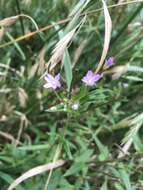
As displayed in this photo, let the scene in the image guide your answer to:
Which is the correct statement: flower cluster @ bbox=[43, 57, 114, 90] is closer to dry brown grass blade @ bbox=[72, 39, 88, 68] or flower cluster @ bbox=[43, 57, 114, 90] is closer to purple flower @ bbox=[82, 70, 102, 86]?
purple flower @ bbox=[82, 70, 102, 86]

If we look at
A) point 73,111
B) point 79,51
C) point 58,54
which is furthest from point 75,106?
point 79,51

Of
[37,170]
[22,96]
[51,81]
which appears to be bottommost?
[37,170]

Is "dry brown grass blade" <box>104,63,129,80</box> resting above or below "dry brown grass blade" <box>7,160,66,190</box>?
above

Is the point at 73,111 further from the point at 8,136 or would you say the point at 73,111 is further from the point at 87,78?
the point at 8,136

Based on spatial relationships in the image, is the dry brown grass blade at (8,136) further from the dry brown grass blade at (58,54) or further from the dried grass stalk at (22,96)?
the dry brown grass blade at (58,54)

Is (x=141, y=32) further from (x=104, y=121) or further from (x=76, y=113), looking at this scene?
(x=76, y=113)

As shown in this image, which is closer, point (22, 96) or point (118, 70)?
point (118, 70)

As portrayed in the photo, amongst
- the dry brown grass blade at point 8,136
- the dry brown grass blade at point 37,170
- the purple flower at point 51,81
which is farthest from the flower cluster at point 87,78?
the dry brown grass blade at point 8,136

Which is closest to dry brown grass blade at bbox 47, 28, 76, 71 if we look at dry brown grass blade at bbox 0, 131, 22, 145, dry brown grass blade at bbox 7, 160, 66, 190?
dry brown grass blade at bbox 7, 160, 66, 190
